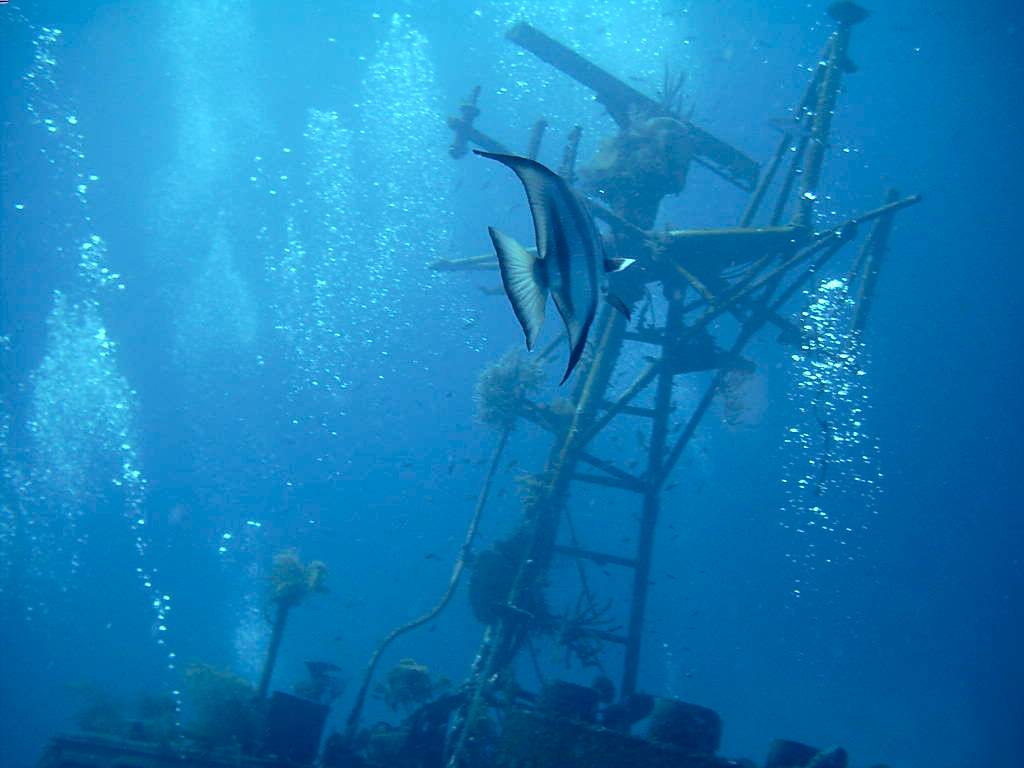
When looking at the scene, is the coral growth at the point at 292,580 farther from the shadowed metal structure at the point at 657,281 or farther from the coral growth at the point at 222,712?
the shadowed metal structure at the point at 657,281

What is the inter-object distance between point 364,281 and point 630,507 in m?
34.9

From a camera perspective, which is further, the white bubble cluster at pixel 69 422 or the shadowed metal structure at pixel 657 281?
the white bubble cluster at pixel 69 422

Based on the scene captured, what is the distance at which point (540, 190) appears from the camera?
1.23 meters

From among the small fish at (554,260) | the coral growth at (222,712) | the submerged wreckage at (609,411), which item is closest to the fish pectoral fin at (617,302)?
the small fish at (554,260)

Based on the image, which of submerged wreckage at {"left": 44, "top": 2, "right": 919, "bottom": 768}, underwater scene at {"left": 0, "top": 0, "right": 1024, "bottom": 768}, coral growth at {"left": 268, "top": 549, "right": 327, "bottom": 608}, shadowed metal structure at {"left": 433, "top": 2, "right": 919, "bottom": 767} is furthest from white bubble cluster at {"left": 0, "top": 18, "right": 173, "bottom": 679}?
shadowed metal structure at {"left": 433, "top": 2, "right": 919, "bottom": 767}

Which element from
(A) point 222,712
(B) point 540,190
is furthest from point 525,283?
(A) point 222,712

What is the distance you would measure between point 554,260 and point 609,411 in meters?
7.47

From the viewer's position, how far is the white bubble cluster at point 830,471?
53406 mm

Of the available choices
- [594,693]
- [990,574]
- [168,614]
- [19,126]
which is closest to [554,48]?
[594,693]

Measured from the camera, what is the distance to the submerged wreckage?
6859mm

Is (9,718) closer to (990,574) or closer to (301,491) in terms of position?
(301,491)

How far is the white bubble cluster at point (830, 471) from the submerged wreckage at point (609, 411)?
130 feet

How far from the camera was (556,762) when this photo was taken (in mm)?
5477

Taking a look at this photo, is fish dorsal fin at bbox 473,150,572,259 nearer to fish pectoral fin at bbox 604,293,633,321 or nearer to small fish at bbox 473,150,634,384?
small fish at bbox 473,150,634,384
